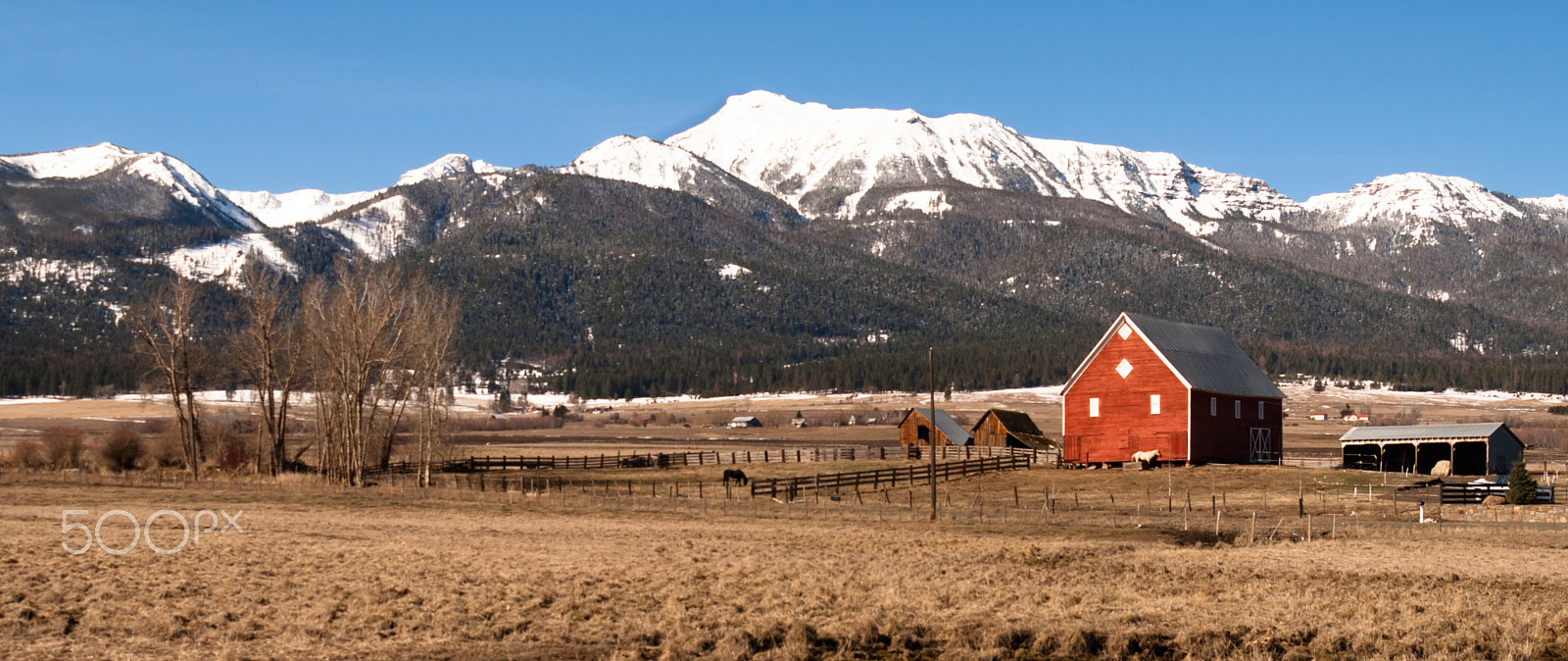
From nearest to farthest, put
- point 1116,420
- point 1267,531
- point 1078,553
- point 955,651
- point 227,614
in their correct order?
1. point 955,651
2. point 227,614
3. point 1078,553
4. point 1267,531
5. point 1116,420

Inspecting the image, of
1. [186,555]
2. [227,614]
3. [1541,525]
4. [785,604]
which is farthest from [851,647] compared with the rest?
[1541,525]

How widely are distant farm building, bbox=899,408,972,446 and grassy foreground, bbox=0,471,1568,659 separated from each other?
165 ft

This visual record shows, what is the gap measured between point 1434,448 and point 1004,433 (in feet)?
83.8

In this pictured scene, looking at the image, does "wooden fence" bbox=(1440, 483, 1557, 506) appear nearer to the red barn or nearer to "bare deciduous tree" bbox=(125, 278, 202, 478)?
the red barn

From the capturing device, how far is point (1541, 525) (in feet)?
146

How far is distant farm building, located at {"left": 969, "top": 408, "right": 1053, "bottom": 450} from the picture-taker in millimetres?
91812

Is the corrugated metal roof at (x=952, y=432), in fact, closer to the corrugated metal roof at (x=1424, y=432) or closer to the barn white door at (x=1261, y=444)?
the barn white door at (x=1261, y=444)

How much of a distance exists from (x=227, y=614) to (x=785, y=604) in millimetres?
9479

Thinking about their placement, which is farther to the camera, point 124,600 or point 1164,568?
point 1164,568

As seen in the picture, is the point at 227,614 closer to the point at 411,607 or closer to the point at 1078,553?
the point at 411,607

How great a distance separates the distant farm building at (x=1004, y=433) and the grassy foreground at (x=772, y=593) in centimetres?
4912

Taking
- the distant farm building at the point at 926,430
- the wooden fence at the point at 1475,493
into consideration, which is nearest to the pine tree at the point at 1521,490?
the wooden fence at the point at 1475,493

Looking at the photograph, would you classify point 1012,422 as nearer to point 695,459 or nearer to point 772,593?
point 695,459

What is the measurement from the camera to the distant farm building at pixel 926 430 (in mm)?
93188
